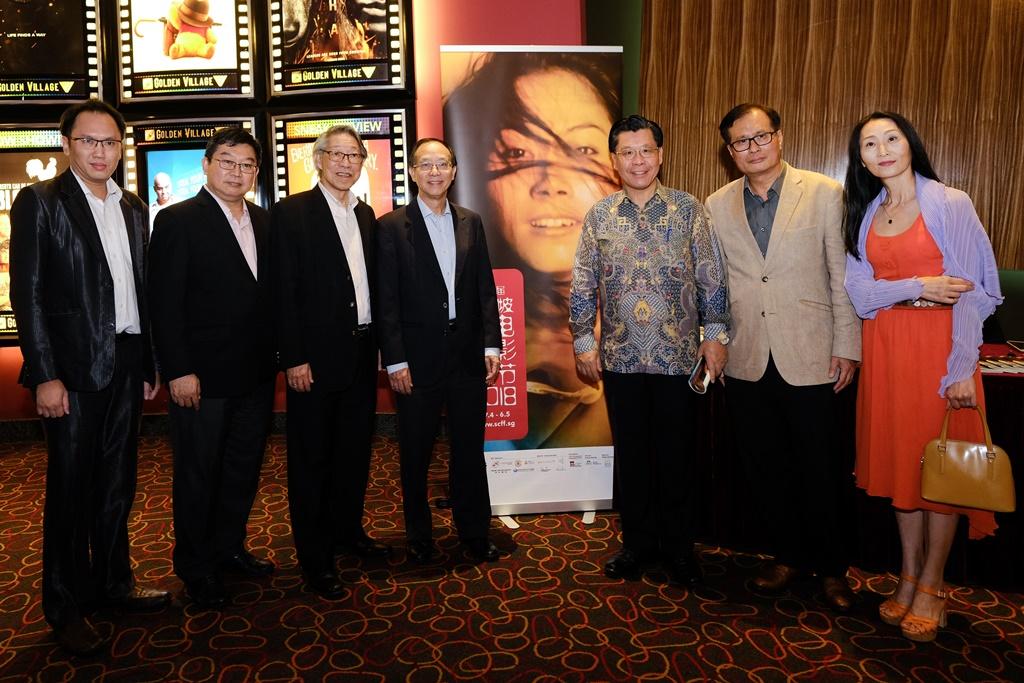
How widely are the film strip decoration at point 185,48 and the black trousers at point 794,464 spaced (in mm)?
3967

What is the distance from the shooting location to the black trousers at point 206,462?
95.9 inches

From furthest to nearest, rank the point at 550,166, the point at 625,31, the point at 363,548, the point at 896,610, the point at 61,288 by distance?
1. the point at 625,31
2. the point at 550,166
3. the point at 363,548
4. the point at 896,610
5. the point at 61,288

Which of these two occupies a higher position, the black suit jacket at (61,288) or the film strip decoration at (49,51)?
the film strip decoration at (49,51)

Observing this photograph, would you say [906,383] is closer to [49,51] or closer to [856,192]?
[856,192]

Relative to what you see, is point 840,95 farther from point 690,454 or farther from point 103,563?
point 103,563

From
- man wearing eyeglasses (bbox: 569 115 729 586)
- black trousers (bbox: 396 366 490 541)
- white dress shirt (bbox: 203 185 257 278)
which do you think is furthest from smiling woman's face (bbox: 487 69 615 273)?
white dress shirt (bbox: 203 185 257 278)

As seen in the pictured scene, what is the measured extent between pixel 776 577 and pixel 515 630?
968mm

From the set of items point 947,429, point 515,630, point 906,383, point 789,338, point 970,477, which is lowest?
point 515,630

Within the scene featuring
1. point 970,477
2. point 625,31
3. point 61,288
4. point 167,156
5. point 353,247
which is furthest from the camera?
point 167,156

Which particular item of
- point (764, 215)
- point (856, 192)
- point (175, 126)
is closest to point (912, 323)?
point (856, 192)

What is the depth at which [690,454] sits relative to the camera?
2.55 m

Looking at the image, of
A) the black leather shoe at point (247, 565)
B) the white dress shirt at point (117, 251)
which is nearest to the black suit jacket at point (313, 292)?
the white dress shirt at point (117, 251)

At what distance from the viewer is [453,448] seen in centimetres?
283

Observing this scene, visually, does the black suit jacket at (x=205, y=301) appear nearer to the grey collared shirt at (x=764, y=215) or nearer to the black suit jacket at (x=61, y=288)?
the black suit jacket at (x=61, y=288)
